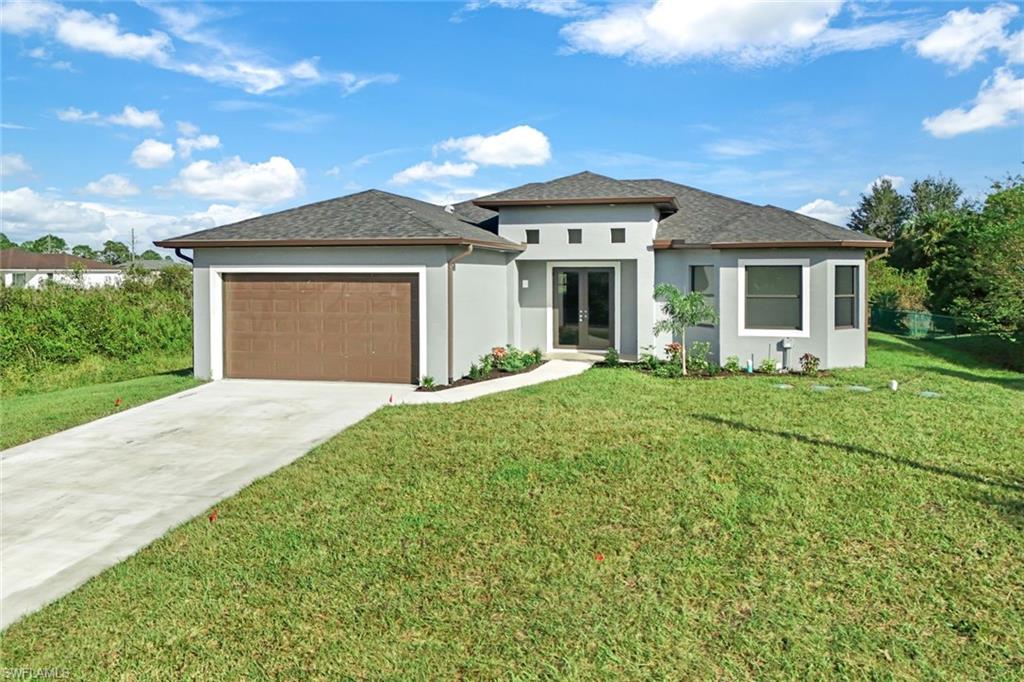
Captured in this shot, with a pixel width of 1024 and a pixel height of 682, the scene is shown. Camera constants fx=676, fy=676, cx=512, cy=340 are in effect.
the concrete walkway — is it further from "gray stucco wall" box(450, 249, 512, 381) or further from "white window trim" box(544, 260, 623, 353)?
"white window trim" box(544, 260, 623, 353)

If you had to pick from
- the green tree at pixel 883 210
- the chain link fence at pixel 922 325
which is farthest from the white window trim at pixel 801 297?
the green tree at pixel 883 210

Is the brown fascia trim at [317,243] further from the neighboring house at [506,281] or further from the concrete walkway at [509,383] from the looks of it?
the concrete walkway at [509,383]

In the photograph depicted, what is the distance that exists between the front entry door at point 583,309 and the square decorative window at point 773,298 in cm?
345

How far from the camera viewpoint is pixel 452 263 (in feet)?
43.3

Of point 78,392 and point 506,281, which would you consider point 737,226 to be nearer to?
point 506,281

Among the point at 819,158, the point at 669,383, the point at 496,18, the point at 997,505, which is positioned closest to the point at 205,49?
the point at 496,18

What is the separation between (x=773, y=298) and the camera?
15648 mm

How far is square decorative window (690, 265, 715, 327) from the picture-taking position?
16.2 metres

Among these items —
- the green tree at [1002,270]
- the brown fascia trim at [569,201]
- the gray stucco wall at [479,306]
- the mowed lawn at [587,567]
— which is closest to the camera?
the mowed lawn at [587,567]

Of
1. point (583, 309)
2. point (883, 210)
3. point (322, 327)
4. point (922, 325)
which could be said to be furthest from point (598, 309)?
point (883, 210)

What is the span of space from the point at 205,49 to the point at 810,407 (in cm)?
1538

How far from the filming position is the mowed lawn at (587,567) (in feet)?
13.7

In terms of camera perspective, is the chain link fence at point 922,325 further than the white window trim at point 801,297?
Yes

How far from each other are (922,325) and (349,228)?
21968 millimetres
